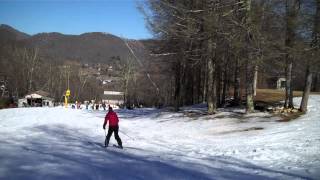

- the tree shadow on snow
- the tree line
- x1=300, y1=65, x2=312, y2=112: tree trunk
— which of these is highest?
the tree line

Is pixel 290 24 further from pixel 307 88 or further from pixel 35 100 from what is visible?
pixel 35 100

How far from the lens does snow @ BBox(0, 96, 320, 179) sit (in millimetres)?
15430

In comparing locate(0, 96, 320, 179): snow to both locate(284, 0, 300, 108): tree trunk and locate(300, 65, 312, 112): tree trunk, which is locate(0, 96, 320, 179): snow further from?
locate(284, 0, 300, 108): tree trunk

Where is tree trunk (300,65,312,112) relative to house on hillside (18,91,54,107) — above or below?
above

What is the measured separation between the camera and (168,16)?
3631 cm

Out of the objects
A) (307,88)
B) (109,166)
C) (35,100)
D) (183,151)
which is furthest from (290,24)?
(35,100)

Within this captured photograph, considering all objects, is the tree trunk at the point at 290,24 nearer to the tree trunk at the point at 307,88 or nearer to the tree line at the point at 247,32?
the tree line at the point at 247,32

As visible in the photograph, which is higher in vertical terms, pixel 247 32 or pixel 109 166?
pixel 247 32

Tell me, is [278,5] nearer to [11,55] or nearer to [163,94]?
[163,94]

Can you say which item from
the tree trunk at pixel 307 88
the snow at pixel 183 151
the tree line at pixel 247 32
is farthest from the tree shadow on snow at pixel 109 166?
the tree trunk at pixel 307 88

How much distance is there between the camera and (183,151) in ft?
70.0

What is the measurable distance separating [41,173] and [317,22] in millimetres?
16663

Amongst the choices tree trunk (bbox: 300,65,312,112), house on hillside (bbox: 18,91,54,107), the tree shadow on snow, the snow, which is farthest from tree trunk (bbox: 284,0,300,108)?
house on hillside (bbox: 18,91,54,107)

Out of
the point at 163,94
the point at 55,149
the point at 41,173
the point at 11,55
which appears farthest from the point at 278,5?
the point at 11,55
